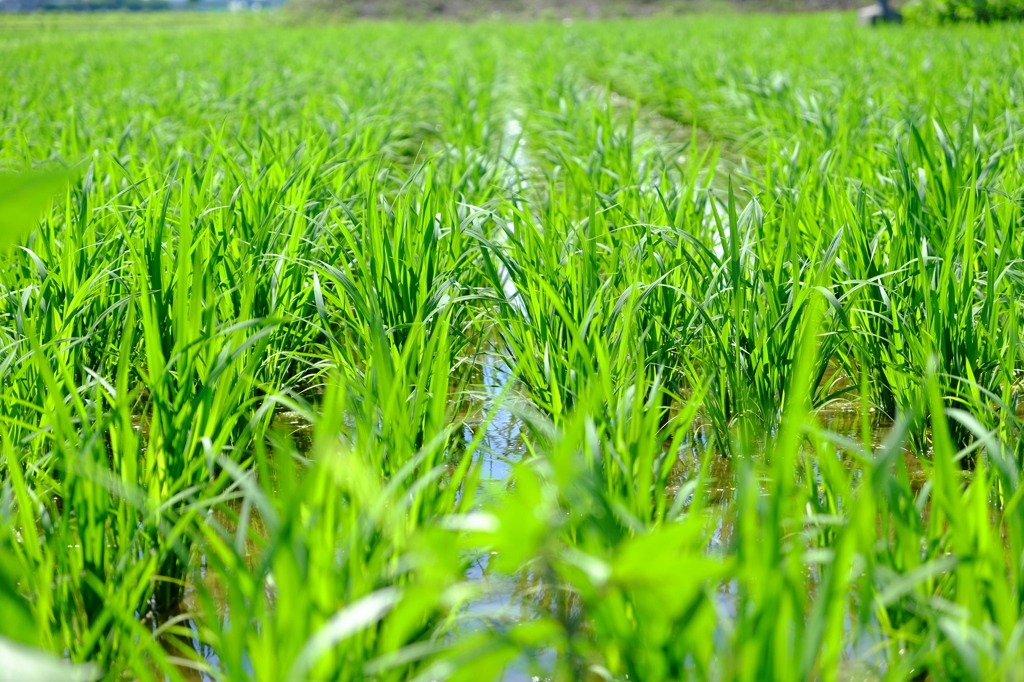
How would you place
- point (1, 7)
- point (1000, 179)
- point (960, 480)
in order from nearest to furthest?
point (960, 480)
point (1000, 179)
point (1, 7)

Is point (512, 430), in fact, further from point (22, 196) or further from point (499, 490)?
point (22, 196)

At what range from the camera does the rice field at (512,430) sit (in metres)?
0.84

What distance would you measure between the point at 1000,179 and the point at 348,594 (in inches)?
96.4

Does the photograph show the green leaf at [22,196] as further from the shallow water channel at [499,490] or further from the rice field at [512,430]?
the shallow water channel at [499,490]

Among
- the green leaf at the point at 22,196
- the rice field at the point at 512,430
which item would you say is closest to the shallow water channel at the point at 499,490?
the rice field at the point at 512,430

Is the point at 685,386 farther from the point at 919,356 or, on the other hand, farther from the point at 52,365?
the point at 52,365

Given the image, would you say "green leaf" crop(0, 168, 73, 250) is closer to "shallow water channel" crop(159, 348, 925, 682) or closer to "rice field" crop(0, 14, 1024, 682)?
"rice field" crop(0, 14, 1024, 682)

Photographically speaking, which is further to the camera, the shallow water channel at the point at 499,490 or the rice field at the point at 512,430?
the shallow water channel at the point at 499,490

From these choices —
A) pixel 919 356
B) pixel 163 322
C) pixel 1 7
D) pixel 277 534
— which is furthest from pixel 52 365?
pixel 1 7

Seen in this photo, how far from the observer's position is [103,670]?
1077 mm

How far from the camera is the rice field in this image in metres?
0.84

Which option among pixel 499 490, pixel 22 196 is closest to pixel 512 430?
pixel 499 490

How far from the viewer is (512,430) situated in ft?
6.31

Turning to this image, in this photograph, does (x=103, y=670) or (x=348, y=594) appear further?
(x=103, y=670)
